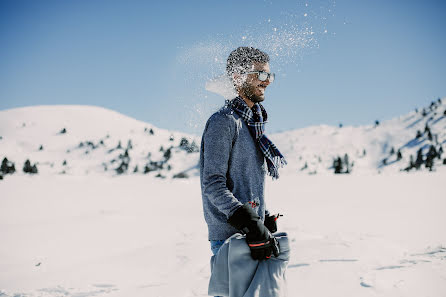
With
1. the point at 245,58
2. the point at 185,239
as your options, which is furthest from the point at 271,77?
the point at 185,239

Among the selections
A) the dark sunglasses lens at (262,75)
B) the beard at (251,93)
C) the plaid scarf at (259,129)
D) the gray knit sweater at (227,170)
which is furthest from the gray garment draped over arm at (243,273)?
the dark sunglasses lens at (262,75)

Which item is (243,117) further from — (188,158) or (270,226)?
(188,158)

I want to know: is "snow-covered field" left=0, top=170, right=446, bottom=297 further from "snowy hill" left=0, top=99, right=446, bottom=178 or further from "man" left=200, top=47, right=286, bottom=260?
"snowy hill" left=0, top=99, right=446, bottom=178

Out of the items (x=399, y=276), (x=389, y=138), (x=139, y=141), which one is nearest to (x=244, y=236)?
(x=399, y=276)

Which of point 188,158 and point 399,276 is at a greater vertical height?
point 188,158

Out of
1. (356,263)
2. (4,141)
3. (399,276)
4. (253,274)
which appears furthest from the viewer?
(4,141)

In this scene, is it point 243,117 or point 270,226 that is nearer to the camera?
point 243,117

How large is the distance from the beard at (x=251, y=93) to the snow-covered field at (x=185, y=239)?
200 centimetres

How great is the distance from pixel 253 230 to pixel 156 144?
85.0 ft

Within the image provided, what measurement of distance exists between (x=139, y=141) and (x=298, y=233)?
2299 centimetres

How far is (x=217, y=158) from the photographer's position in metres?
1.71

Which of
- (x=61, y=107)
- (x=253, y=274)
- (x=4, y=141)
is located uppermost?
(x=61, y=107)

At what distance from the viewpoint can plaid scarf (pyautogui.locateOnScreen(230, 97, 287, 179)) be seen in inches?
74.7

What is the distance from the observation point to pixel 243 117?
1895 millimetres
